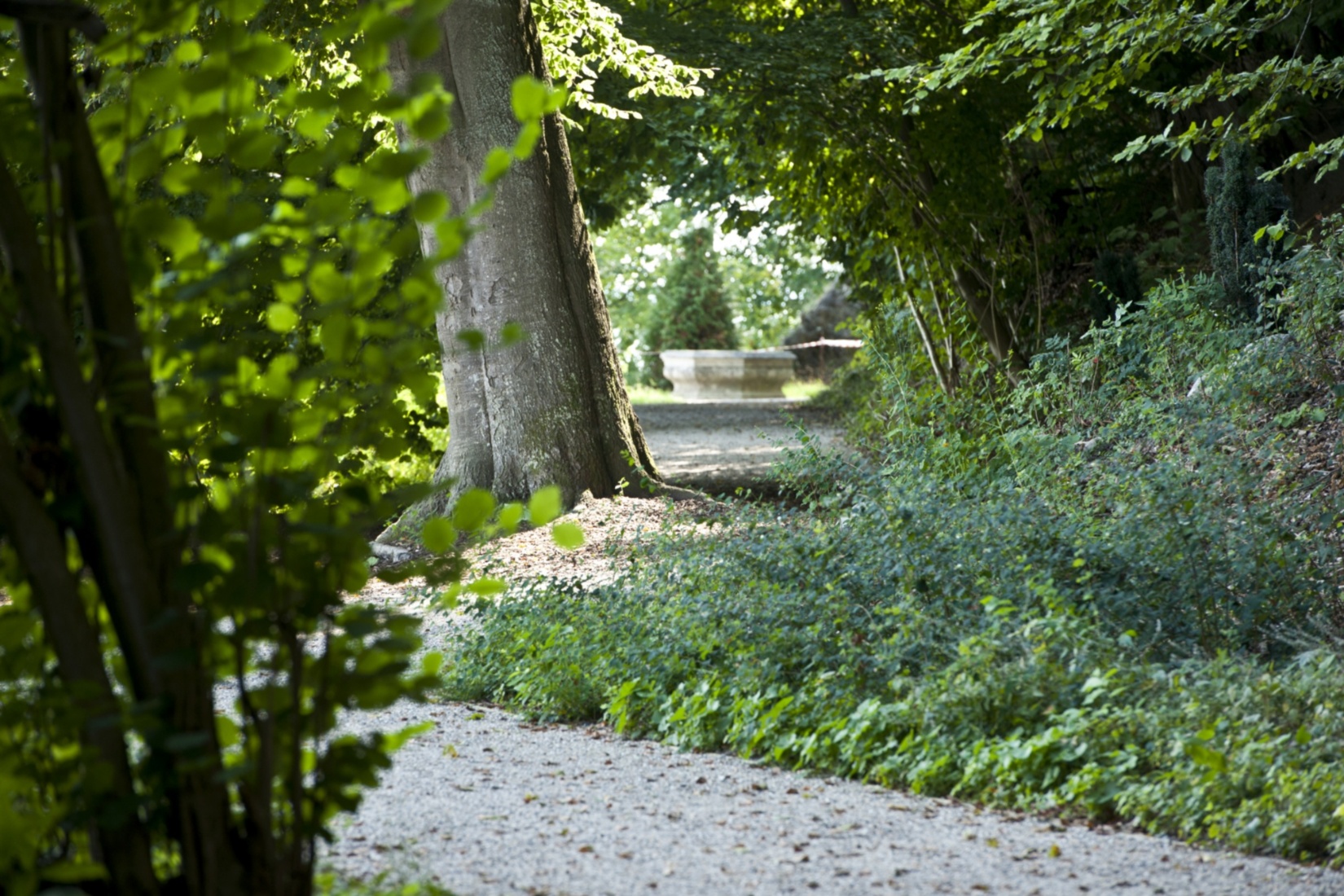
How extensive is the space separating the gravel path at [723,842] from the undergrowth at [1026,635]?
0.59 ft

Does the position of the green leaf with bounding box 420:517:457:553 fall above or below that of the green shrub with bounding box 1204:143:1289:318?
below

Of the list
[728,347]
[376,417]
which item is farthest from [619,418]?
[728,347]

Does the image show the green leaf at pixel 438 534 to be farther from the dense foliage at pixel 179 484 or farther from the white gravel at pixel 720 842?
the white gravel at pixel 720 842

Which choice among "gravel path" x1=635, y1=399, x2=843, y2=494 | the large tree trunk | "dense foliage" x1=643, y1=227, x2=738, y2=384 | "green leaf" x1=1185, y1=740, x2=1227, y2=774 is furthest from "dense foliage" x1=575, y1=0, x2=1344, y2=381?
"dense foliage" x1=643, y1=227, x2=738, y2=384

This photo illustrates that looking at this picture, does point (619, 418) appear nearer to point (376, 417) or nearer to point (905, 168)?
point (905, 168)

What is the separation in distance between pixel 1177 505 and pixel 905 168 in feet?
25.9

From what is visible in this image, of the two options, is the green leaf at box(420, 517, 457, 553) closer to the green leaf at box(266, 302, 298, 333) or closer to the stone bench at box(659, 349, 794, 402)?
the green leaf at box(266, 302, 298, 333)

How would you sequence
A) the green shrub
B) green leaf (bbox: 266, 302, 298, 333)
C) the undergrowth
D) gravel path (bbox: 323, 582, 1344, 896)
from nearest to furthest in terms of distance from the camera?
green leaf (bbox: 266, 302, 298, 333)
gravel path (bbox: 323, 582, 1344, 896)
the undergrowth
the green shrub

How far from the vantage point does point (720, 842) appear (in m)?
3.28

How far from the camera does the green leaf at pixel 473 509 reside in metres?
1.91

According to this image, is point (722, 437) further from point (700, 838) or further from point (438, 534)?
point (438, 534)

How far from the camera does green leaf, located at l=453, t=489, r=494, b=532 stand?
1.91 meters

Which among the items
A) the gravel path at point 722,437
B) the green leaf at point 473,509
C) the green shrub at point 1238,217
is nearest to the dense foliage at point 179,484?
the green leaf at point 473,509

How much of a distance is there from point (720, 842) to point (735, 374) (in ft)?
72.2
